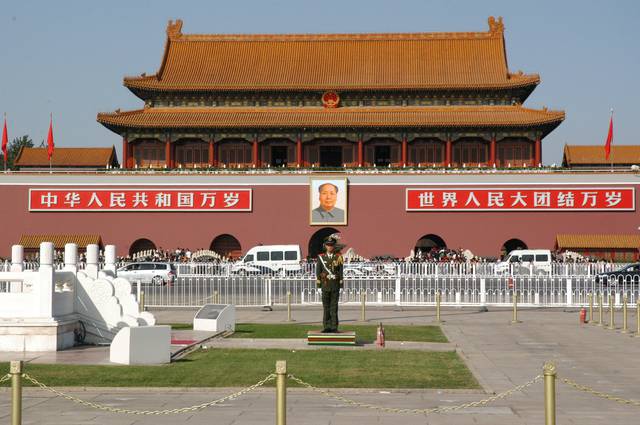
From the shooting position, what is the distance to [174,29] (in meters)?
53.8

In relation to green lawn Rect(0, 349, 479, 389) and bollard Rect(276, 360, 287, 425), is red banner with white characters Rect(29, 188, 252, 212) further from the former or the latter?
bollard Rect(276, 360, 287, 425)

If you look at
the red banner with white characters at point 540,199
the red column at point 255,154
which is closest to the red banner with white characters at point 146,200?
the red column at point 255,154

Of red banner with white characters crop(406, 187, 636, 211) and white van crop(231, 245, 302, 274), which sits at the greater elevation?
red banner with white characters crop(406, 187, 636, 211)

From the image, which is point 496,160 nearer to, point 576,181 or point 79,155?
point 576,181

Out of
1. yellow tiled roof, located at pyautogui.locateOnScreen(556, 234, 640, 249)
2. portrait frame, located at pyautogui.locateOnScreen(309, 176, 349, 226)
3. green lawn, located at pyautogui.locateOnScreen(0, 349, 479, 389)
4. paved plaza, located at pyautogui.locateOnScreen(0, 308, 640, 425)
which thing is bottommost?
paved plaza, located at pyautogui.locateOnScreen(0, 308, 640, 425)

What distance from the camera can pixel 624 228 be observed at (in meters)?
45.0

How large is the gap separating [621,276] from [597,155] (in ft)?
85.0

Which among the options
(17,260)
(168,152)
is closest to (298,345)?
(17,260)

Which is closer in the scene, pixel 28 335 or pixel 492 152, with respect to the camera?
pixel 28 335

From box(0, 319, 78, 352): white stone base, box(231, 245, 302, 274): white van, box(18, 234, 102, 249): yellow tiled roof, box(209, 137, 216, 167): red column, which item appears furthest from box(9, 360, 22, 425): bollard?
box(209, 137, 216, 167): red column

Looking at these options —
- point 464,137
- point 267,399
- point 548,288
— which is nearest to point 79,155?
point 464,137

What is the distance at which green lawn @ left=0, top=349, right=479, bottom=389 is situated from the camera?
40.4ft

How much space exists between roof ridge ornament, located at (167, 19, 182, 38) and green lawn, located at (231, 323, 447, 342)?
3454 cm

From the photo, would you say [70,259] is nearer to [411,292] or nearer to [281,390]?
[281,390]
